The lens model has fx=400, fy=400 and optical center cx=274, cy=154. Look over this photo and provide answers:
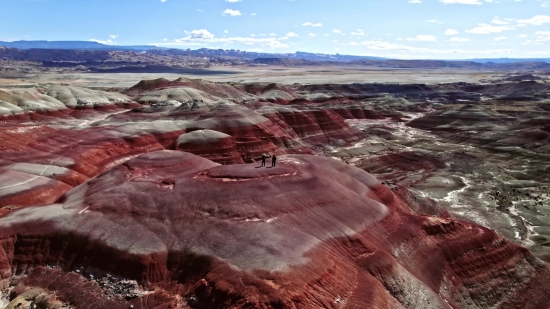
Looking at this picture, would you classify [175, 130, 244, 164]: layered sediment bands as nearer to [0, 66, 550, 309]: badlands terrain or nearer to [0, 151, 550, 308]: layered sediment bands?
[0, 66, 550, 309]: badlands terrain

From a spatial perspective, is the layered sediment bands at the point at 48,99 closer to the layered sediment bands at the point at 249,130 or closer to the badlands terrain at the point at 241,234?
the badlands terrain at the point at 241,234

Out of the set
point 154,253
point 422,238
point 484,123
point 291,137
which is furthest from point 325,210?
point 484,123

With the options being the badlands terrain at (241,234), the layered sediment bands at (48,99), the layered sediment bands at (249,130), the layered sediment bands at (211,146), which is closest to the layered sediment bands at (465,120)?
the badlands terrain at (241,234)

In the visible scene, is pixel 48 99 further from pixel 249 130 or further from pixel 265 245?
pixel 265 245

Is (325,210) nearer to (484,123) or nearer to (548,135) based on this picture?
(548,135)

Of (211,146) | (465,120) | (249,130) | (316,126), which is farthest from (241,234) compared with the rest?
(465,120)
